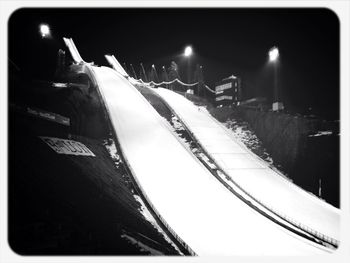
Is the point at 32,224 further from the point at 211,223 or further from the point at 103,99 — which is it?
the point at 103,99

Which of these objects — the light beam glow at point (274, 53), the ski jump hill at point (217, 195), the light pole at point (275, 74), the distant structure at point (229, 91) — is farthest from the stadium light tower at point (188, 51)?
the ski jump hill at point (217, 195)

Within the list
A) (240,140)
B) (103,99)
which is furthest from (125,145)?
(240,140)

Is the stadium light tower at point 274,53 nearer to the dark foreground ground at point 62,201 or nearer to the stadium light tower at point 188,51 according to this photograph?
the stadium light tower at point 188,51

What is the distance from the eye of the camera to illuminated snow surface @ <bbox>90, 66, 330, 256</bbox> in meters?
7.76

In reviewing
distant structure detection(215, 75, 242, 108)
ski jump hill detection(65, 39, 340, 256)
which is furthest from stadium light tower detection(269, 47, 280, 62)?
ski jump hill detection(65, 39, 340, 256)

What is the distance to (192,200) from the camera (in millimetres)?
9547

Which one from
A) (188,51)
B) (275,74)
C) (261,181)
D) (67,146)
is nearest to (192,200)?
(261,181)

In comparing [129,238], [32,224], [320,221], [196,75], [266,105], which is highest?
[196,75]

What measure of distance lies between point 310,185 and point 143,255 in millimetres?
9450

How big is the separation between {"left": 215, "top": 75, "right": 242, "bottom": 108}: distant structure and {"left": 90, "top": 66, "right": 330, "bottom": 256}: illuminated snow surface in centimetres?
715

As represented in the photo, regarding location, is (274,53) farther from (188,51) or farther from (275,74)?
(188,51)

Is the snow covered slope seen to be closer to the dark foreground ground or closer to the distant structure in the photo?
the distant structure

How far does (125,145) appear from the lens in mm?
12250

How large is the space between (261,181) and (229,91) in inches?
418
